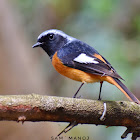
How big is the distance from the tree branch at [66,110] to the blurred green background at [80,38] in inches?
67.2

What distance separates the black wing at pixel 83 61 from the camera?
3027mm

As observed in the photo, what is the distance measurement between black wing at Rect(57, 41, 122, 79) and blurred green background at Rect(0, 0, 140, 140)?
4.18ft

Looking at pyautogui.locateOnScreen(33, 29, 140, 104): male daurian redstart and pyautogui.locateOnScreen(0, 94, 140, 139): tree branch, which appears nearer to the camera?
pyautogui.locateOnScreen(0, 94, 140, 139): tree branch

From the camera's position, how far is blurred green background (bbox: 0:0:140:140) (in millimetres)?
4699

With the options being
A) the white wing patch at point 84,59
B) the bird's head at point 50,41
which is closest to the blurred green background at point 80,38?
the bird's head at point 50,41

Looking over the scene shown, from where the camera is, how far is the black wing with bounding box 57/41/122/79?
3027mm

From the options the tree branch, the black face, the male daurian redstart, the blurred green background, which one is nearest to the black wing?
the male daurian redstart

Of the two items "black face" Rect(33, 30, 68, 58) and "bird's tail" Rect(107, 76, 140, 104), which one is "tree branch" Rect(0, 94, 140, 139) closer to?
"bird's tail" Rect(107, 76, 140, 104)

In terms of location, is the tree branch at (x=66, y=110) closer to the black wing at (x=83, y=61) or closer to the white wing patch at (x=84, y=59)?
the black wing at (x=83, y=61)

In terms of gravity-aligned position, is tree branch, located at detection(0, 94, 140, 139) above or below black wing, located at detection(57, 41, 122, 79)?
below

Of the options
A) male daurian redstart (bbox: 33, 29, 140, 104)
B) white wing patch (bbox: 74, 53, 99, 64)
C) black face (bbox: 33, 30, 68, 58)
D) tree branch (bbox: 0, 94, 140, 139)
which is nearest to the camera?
tree branch (bbox: 0, 94, 140, 139)

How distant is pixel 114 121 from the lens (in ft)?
8.75

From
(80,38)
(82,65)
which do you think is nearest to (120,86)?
(82,65)

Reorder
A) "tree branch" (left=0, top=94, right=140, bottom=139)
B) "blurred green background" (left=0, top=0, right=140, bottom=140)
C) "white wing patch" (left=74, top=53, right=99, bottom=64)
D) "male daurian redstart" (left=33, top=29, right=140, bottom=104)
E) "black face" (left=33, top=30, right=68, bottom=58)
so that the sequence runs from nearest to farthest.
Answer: "tree branch" (left=0, top=94, right=140, bottom=139), "male daurian redstart" (left=33, top=29, right=140, bottom=104), "white wing patch" (left=74, top=53, right=99, bottom=64), "black face" (left=33, top=30, right=68, bottom=58), "blurred green background" (left=0, top=0, right=140, bottom=140)
